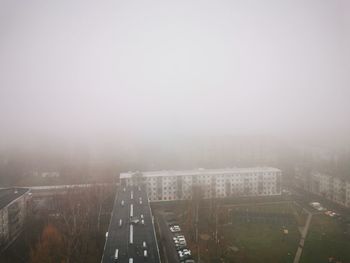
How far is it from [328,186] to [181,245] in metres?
11.0

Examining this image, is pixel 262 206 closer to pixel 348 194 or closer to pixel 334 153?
pixel 348 194

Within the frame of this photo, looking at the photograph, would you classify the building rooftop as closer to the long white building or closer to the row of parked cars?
the long white building

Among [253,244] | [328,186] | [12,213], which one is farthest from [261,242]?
[12,213]

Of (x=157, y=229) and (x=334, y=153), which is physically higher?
(x=334, y=153)

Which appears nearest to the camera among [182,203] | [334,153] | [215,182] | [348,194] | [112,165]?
[348,194]

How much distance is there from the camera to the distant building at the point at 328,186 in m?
15.3

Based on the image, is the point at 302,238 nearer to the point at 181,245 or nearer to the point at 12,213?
the point at 181,245

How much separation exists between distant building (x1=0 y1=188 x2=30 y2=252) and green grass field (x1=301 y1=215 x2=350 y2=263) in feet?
37.5

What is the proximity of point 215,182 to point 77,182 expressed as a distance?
9.60 metres

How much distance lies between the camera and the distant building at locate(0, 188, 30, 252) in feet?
35.9

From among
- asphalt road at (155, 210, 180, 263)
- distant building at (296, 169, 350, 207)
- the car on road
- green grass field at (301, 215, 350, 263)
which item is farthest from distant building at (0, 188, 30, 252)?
distant building at (296, 169, 350, 207)

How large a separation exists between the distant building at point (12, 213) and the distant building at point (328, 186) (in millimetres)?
16883

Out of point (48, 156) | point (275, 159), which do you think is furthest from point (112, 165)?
point (275, 159)

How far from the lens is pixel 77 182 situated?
19031 millimetres
